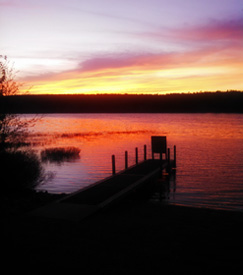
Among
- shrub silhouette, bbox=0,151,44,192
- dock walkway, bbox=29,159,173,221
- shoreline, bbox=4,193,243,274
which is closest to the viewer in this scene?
shoreline, bbox=4,193,243,274

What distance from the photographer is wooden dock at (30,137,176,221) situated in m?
9.63

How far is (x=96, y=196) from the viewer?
12188 millimetres

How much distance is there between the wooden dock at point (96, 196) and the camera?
963 centimetres

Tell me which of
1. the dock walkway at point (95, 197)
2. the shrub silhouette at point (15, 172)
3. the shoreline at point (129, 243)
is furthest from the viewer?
the shrub silhouette at point (15, 172)

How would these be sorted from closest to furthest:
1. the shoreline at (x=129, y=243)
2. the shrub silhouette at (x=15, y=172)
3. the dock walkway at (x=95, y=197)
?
the shoreline at (x=129, y=243), the dock walkway at (x=95, y=197), the shrub silhouette at (x=15, y=172)

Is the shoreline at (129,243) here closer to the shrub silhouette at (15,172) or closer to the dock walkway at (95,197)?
the dock walkway at (95,197)

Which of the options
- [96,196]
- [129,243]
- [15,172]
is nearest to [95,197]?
[96,196]

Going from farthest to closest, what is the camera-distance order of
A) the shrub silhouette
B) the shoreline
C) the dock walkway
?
the shrub silhouette < the dock walkway < the shoreline

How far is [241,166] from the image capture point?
25953 mm

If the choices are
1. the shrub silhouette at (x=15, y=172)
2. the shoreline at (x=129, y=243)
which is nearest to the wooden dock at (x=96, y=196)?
the shoreline at (x=129, y=243)

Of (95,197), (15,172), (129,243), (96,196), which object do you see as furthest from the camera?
(15,172)

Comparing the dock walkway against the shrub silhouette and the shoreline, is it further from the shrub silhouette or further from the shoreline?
the shrub silhouette

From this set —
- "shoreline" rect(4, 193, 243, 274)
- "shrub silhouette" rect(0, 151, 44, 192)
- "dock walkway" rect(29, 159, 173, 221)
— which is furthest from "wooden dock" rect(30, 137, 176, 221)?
"shrub silhouette" rect(0, 151, 44, 192)

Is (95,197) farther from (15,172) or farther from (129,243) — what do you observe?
(129,243)
